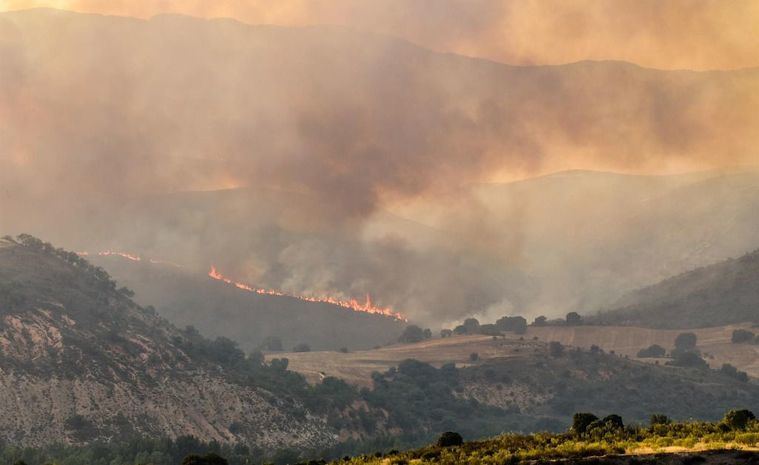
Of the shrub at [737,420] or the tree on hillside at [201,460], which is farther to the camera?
the tree on hillside at [201,460]

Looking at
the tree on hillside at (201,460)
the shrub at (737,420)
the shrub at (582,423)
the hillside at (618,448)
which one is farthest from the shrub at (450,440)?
the shrub at (737,420)

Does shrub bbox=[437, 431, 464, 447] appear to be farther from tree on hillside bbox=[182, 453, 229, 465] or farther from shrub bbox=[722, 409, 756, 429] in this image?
shrub bbox=[722, 409, 756, 429]

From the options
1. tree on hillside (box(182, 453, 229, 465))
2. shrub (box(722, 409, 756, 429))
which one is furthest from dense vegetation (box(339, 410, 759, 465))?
tree on hillside (box(182, 453, 229, 465))

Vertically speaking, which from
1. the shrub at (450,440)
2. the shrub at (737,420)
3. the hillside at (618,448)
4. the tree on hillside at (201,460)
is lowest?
the tree on hillside at (201,460)

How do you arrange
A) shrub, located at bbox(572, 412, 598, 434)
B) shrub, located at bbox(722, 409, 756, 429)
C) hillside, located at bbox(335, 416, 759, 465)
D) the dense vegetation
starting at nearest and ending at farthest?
1. hillside, located at bbox(335, 416, 759, 465)
2. the dense vegetation
3. shrub, located at bbox(722, 409, 756, 429)
4. shrub, located at bbox(572, 412, 598, 434)

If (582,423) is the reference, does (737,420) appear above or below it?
above

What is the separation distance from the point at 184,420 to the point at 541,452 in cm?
13881

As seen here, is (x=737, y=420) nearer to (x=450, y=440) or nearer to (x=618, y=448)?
(x=618, y=448)

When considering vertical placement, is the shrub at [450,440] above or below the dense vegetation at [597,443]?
below

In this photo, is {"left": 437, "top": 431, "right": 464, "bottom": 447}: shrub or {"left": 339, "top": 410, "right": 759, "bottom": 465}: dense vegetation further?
{"left": 437, "top": 431, "right": 464, "bottom": 447}: shrub

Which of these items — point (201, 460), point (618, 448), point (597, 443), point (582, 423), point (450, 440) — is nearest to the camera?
point (618, 448)

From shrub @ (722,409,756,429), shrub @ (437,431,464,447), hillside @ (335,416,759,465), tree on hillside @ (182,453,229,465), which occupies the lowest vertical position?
tree on hillside @ (182,453,229,465)

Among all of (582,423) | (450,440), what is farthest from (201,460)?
(582,423)

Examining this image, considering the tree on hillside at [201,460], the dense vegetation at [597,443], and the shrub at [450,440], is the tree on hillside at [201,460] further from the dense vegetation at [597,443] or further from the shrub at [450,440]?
the shrub at [450,440]
